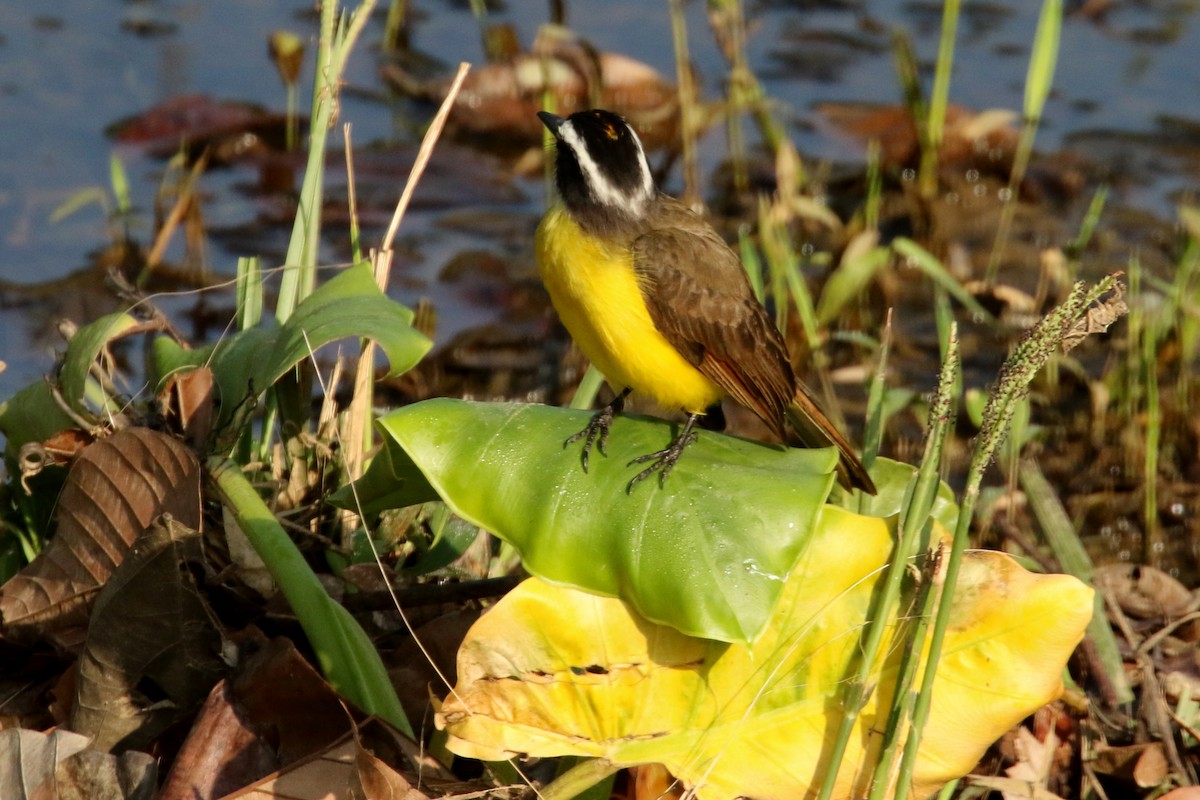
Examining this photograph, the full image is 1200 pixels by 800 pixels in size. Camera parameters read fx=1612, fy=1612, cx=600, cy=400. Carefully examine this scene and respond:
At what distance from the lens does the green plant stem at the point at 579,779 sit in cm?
310

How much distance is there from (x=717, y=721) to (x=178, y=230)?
17.8 feet

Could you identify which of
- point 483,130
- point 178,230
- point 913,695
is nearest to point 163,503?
point 913,695

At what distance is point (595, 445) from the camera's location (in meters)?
3.48

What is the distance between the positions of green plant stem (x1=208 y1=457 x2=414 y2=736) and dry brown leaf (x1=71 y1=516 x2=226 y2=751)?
153mm

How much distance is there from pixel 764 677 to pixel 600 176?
175cm

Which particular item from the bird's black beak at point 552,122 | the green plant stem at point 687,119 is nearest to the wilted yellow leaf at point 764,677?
the bird's black beak at point 552,122

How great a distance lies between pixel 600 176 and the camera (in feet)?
14.8

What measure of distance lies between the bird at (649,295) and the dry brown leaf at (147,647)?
131 centimetres

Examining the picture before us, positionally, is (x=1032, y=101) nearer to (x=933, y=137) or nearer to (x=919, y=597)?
(x=933, y=137)

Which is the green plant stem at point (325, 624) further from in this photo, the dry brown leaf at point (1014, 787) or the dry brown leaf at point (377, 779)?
the dry brown leaf at point (1014, 787)

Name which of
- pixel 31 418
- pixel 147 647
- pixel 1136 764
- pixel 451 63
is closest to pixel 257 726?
pixel 147 647

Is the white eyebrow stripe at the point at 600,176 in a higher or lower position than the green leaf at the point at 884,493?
higher

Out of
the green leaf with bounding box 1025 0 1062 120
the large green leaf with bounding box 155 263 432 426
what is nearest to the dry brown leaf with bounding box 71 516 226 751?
the large green leaf with bounding box 155 263 432 426

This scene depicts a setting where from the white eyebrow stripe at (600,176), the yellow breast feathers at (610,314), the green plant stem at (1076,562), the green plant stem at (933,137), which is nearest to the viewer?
the green plant stem at (1076,562)
